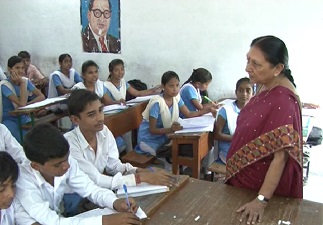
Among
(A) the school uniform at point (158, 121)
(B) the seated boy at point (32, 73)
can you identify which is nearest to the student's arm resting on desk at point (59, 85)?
(B) the seated boy at point (32, 73)

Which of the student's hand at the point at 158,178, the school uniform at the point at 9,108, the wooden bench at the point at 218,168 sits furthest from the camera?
the school uniform at the point at 9,108

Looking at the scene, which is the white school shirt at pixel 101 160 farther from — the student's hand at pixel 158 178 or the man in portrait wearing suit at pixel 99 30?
the man in portrait wearing suit at pixel 99 30

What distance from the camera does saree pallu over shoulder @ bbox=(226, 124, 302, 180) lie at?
58.3 inches

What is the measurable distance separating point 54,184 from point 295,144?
101 cm

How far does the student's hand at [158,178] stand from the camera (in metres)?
1.60

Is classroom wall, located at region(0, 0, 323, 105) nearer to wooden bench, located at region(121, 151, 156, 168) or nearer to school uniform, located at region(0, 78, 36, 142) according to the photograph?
school uniform, located at region(0, 78, 36, 142)

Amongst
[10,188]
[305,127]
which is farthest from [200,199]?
[305,127]

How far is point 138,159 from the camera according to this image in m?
3.04

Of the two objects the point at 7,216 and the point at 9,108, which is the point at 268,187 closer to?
the point at 7,216

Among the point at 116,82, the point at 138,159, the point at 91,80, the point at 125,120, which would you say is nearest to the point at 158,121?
Result: the point at 125,120

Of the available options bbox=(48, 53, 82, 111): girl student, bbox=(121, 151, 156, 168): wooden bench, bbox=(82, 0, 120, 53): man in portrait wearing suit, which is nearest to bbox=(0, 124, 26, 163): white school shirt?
bbox=(121, 151, 156, 168): wooden bench

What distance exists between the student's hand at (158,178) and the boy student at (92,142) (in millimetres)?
71

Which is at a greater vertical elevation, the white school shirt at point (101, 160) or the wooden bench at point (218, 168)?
the white school shirt at point (101, 160)

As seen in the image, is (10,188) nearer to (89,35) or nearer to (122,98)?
(122,98)
